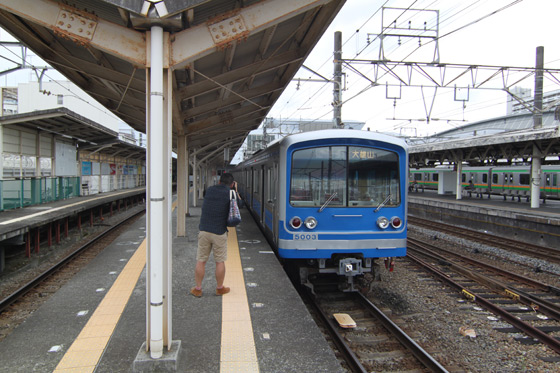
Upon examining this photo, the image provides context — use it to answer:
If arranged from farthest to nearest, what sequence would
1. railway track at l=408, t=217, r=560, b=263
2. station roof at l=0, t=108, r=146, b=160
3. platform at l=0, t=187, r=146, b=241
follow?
station roof at l=0, t=108, r=146, b=160 → railway track at l=408, t=217, r=560, b=263 → platform at l=0, t=187, r=146, b=241

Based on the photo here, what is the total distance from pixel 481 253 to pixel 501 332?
236 inches

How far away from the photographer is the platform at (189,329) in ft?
9.95

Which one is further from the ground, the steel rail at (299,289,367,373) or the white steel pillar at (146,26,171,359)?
the white steel pillar at (146,26,171,359)

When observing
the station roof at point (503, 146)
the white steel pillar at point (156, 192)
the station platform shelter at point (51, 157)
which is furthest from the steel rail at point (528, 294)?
the station platform shelter at point (51, 157)

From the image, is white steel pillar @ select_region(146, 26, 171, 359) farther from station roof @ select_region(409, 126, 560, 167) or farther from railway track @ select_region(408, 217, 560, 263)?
station roof @ select_region(409, 126, 560, 167)

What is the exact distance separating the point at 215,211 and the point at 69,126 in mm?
11460

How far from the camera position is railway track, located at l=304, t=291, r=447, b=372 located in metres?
3.76

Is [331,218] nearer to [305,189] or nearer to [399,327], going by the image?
[305,189]

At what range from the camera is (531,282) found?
6.90 m

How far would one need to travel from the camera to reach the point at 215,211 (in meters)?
4.33

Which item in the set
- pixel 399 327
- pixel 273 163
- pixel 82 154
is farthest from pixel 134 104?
pixel 82 154

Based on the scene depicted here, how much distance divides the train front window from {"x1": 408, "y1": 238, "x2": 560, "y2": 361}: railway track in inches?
89.2

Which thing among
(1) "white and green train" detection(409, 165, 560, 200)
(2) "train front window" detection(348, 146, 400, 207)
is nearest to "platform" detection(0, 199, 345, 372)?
(2) "train front window" detection(348, 146, 400, 207)

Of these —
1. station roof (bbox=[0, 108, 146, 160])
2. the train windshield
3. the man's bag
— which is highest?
station roof (bbox=[0, 108, 146, 160])
